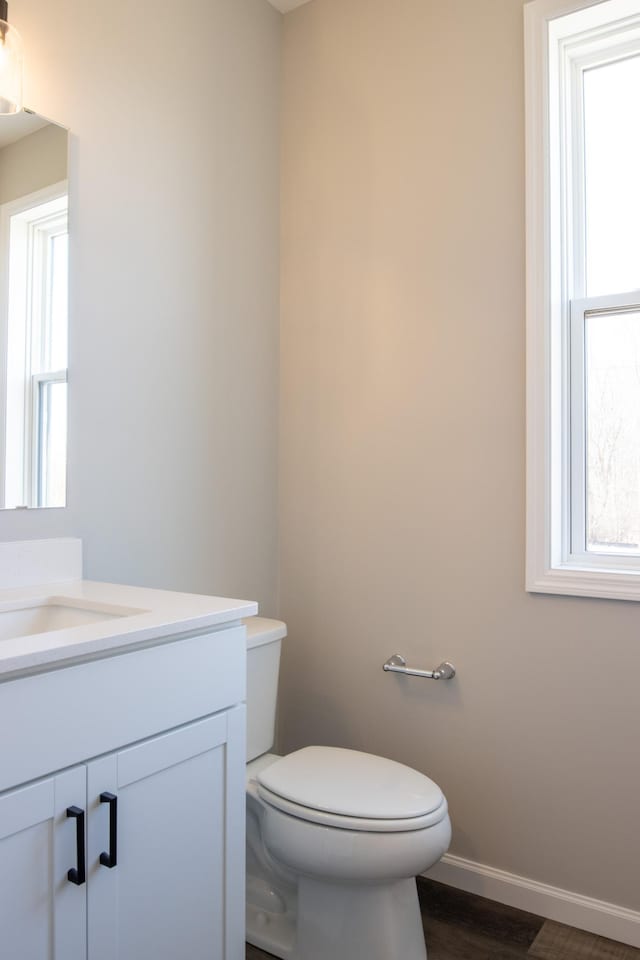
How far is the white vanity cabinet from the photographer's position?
0.94 meters

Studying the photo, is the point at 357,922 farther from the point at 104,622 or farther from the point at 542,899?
the point at 104,622

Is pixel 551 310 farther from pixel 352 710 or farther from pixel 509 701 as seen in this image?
pixel 352 710

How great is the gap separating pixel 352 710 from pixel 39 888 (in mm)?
1265

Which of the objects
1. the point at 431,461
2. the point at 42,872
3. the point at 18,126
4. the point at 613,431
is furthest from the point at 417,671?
the point at 18,126

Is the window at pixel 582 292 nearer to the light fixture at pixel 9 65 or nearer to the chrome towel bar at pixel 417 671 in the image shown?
the chrome towel bar at pixel 417 671

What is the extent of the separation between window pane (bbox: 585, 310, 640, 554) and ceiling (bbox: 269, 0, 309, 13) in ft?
4.63

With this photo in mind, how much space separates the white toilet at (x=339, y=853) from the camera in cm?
141

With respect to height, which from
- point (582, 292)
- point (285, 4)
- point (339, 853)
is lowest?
point (339, 853)

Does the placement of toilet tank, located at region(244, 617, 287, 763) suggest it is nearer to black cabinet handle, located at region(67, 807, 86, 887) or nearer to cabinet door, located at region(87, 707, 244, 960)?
cabinet door, located at region(87, 707, 244, 960)

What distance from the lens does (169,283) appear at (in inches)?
73.5

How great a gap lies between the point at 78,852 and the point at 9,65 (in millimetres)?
1440

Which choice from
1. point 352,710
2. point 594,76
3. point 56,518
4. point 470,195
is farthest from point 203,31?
point 352,710

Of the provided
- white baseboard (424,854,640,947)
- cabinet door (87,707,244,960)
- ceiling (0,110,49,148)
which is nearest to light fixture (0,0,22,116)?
ceiling (0,110,49,148)

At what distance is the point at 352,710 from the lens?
212 centimetres
